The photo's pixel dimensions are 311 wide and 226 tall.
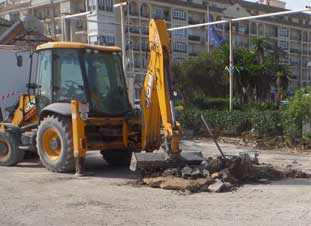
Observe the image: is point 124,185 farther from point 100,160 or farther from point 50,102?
point 100,160

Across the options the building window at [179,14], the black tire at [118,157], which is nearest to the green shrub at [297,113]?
the black tire at [118,157]

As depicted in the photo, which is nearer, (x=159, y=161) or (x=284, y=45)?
(x=159, y=161)

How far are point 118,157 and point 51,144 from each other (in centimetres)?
205

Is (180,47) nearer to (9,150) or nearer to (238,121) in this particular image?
(238,121)

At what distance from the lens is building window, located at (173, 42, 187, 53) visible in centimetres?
8919

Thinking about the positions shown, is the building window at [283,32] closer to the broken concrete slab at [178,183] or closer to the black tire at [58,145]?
the black tire at [58,145]

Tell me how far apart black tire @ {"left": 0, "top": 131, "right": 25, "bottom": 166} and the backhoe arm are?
11.8 ft

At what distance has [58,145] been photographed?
1283 centimetres

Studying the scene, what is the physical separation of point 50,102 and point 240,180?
4.92 metres

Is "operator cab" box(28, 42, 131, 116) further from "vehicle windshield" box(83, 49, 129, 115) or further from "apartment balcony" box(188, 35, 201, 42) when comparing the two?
"apartment balcony" box(188, 35, 201, 42)

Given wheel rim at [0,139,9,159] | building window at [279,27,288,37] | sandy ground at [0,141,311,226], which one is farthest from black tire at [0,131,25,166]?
building window at [279,27,288,37]

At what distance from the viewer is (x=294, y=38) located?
112562 mm

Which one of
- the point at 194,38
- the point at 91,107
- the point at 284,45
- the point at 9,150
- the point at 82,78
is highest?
the point at 194,38

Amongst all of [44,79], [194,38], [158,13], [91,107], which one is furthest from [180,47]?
[91,107]
